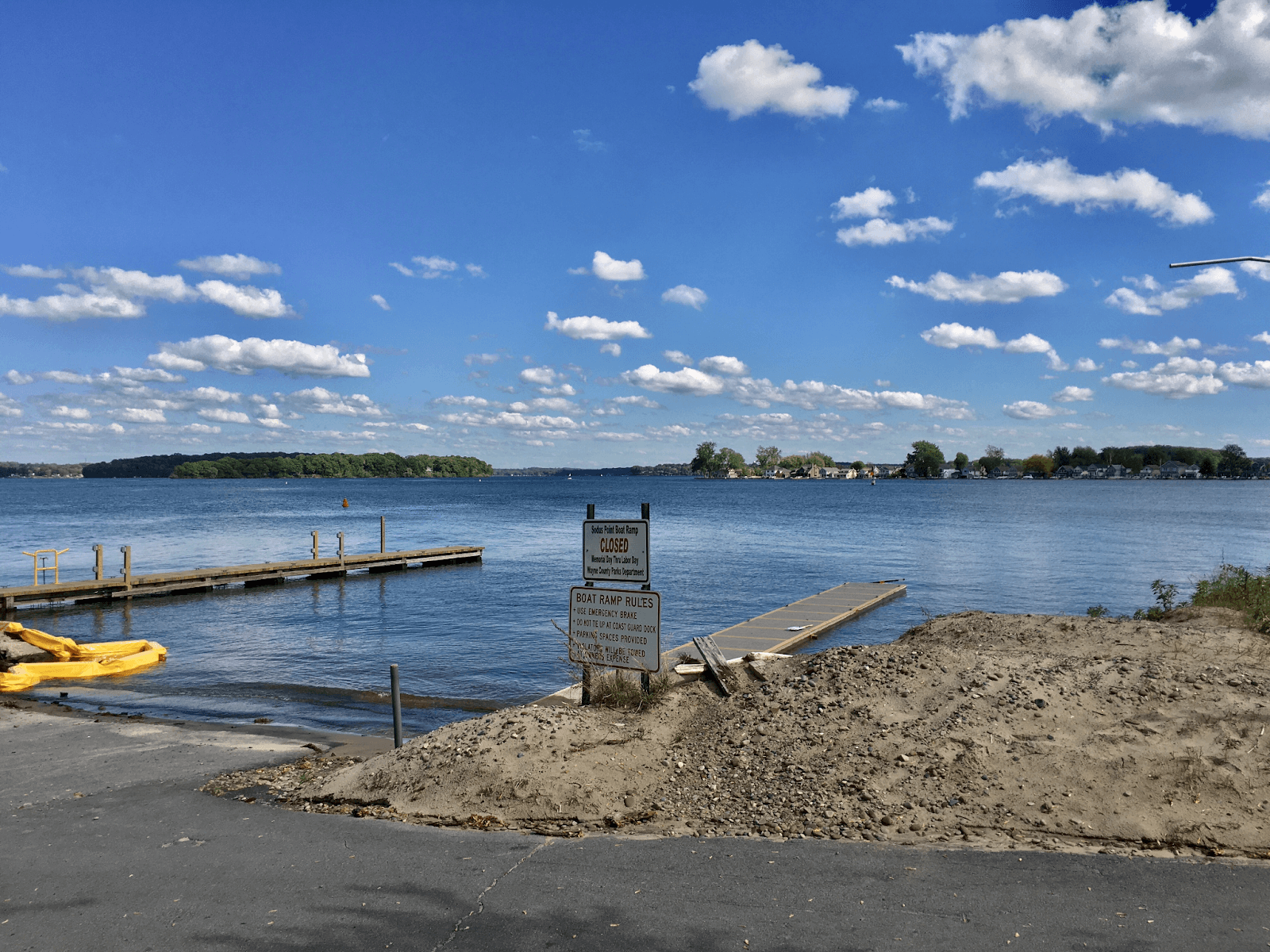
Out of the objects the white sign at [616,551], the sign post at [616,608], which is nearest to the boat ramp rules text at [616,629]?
the sign post at [616,608]

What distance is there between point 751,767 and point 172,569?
40925 mm

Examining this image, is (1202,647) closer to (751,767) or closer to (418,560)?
(751,767)

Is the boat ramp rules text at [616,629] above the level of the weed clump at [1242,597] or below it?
above

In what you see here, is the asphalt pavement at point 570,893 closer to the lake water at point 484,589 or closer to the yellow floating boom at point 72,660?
the lake water at point 484,589

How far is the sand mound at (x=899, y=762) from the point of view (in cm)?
610

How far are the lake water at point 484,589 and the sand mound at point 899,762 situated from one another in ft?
22.0

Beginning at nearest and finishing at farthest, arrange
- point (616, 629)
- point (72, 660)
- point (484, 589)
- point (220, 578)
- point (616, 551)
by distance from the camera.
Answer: point (616, 629)
point (616, 551)
point (72, 660)
point (220, 578)
point (484, 589)

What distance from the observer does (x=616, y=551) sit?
948cm

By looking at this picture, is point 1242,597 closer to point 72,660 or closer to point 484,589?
point 72,660

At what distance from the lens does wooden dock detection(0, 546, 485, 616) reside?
28.5m

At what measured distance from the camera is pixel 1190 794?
613 cm

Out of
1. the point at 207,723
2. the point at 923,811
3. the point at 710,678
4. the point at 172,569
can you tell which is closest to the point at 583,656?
the point at 710,678

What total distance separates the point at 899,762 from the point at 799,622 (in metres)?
14.3

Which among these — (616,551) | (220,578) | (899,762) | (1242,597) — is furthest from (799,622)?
(220,578)
